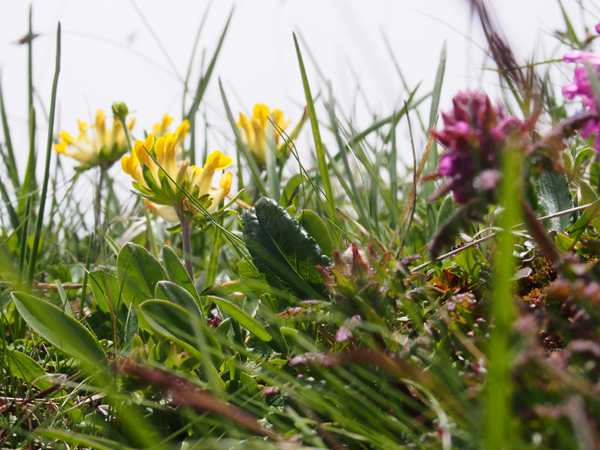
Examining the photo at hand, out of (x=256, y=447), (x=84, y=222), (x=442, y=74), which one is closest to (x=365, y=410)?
(x=256, y=447)

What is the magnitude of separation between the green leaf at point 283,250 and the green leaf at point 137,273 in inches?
11.1

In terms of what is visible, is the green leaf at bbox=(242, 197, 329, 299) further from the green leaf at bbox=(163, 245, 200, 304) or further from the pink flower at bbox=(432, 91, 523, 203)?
the pink flower at bbox=(432, 91, 523, 203)

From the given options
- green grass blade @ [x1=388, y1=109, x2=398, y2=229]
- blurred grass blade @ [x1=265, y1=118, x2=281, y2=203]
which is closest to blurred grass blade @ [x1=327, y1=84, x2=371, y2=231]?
green grass blade @ [x1=388, y1=109, x2=398, y2=229]

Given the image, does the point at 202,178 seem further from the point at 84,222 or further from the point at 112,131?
the point at 84,222

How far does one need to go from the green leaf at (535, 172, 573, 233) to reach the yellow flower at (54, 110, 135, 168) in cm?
180

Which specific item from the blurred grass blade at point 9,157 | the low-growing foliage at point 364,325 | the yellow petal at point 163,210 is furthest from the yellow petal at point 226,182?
the blurred grass blade at point 9,157

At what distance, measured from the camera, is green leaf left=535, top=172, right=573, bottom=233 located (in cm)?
118

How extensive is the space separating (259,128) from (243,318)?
3.74ft

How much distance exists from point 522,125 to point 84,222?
2.33 meters

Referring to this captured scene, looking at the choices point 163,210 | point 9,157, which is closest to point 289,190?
point 163,210

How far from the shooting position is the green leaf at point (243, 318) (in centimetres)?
96

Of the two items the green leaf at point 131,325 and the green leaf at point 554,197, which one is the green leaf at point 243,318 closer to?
the green leaf at point 131,325

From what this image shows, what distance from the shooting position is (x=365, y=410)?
0.77 m

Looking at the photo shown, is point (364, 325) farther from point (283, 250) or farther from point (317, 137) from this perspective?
point (317, 137)
